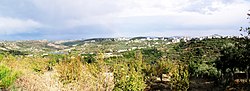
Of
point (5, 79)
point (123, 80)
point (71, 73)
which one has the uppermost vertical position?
point (5, 79)

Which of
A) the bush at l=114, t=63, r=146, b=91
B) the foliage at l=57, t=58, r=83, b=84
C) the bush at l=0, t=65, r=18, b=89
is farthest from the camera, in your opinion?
the foliage at l=57, t=58, r=83, b=84

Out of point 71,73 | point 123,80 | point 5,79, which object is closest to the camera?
point 5,79

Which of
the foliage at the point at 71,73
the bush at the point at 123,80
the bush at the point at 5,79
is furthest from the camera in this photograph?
the foliage at the point at 71,73

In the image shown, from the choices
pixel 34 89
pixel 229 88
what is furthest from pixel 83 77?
pixel 229 88

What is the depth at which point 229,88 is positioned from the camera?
163 ft

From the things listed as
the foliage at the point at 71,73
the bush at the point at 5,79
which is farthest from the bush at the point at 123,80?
the bush at the point at 5,79

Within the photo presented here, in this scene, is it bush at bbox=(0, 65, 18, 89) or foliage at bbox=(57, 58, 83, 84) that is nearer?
bush at bbox=(0, 65, 18, 89)

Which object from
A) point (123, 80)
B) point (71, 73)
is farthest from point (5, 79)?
point (123, 80)

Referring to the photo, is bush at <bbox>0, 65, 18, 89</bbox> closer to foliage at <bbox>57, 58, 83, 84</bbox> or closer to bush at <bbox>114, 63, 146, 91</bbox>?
foliage at <bbox>57, 58, 83, 84</bbox>

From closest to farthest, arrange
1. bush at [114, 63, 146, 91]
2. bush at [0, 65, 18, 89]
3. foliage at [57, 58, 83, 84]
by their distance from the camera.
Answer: bush at [0, 65, 18, 89] → bush at [114, 63, 146, 91] → foliage at [57, 58, 83, 84]

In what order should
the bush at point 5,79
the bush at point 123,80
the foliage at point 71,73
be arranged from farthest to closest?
the foliage at point 71,73 → the bush at point 123,80 → the bush at point 5,79

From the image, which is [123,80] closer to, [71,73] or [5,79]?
[71,73]

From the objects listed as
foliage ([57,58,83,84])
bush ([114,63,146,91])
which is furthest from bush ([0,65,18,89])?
bush ([114,63,146,91])

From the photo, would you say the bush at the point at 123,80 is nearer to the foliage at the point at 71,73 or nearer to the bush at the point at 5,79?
the foliage at the point at 71,73
